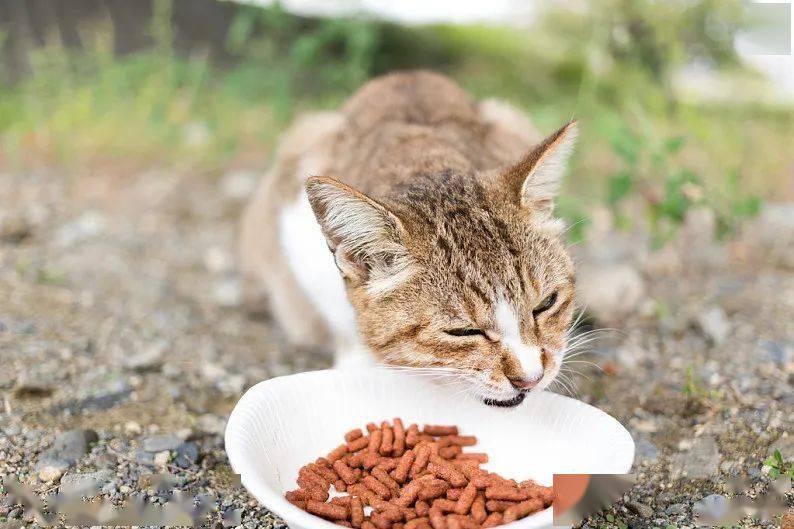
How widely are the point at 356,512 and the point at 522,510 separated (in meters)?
0.56

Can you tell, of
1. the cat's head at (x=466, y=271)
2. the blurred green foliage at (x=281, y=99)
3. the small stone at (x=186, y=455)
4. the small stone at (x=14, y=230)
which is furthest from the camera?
the blurred green foliage at (x=281, y=99)

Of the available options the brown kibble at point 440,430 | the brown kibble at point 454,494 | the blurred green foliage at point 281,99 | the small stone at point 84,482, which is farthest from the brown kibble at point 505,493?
the blurred green foliage at point 281,99

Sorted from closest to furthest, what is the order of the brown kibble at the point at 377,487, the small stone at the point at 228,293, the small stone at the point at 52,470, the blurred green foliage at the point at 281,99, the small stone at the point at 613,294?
the brown kibble at the point at 377,487
the small stone at the point at 52,470
the small stone at the point at 613,294
the small stone at the point at 228,293
the blurred green foliage at the point at 281,99

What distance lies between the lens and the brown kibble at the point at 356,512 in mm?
2609

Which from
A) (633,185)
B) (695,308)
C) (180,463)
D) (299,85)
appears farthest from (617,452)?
(299,85)

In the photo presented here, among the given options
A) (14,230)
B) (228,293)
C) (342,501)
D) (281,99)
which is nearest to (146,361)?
(228,293)

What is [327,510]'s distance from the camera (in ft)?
8.52

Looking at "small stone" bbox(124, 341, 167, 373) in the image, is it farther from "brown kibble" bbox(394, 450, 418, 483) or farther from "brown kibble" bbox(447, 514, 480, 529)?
"brown kibble" bbox(447, 514, 480, 529)

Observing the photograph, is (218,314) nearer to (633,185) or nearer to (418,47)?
(633,185)

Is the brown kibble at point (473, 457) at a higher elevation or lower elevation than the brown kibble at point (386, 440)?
lower

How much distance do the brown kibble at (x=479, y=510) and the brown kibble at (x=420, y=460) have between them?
0.88 ft

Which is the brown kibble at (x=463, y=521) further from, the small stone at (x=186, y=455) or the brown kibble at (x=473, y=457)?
the small stone at (x=186, y=455)

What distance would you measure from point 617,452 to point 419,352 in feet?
2.77

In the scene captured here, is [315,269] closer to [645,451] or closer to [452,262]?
[452,262]
